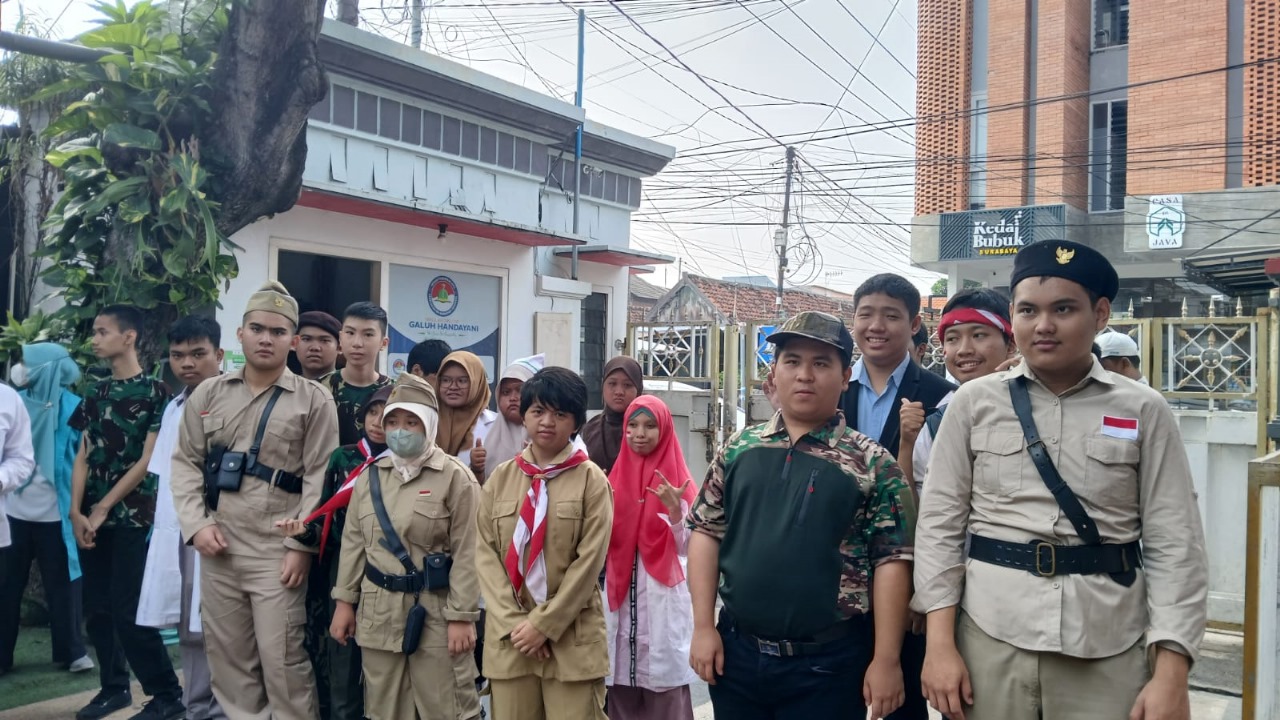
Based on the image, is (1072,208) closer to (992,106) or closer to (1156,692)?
(992,106)

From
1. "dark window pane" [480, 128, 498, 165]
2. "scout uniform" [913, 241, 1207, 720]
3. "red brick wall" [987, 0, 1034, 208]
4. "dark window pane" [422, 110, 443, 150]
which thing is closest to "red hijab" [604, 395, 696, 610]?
"scout uniform" [913, 241, 1207, 720]

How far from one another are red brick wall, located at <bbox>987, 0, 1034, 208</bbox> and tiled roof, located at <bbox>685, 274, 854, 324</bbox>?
15.4ft

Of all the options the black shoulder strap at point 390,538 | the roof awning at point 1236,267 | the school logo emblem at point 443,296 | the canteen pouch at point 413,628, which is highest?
the roof awning at point 1236,267

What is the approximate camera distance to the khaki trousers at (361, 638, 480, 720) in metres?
3.56

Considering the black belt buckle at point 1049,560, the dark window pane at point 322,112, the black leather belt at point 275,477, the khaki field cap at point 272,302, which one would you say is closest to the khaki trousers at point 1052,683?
the black belt buckle at point 1049,560

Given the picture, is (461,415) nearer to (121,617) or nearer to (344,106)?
(121,617)

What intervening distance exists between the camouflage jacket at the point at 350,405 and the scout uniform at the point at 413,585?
2.25 ft

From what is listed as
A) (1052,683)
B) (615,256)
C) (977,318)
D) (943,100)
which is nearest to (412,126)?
(615,256)

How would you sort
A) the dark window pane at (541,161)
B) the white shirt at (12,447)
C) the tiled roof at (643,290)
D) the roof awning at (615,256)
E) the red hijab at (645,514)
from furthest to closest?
the tiled roof at (643,290)
the roof awning at (615,256)
the dark window pane at (541,161)
the white shirt at (12,447)
the red hijab at (645,514)

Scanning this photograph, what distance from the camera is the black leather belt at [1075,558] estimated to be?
2.21m

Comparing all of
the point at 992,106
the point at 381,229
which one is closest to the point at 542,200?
the point at 381,229

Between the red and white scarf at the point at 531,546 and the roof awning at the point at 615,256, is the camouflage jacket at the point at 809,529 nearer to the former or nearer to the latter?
the red and white scarf at the point at 531,546

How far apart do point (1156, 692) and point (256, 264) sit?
7785mm

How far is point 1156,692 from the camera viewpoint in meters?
2.09
